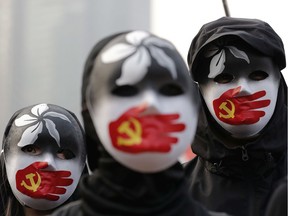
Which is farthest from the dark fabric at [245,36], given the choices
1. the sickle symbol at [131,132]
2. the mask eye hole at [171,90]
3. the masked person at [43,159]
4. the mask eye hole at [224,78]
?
the sickle symbol at [131,132]

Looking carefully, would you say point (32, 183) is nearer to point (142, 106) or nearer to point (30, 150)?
point (30, 150)

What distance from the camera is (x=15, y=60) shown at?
5746 mm

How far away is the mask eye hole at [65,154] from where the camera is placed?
2914mm

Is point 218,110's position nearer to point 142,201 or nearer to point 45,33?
point 142,201

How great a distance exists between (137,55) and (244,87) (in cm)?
94

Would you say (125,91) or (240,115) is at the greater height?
(125,91)

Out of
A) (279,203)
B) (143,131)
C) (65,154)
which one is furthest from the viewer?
(65,154)

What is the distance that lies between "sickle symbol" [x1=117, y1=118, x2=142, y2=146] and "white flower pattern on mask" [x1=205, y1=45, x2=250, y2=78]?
1.03 metres

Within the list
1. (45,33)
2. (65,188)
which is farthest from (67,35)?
(65,188)

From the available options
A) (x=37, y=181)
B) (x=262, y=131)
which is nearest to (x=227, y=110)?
(x=262, y=131)

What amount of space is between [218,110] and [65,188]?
0.65 metres

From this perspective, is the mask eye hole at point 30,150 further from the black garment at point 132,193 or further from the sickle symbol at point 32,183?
the black garment at point 132,193

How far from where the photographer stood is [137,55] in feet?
Answer: 6.47

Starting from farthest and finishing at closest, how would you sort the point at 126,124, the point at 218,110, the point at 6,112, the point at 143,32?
the point at 6,112 → the point at 218,110 → the point at 143,32 → the point at 126,124
